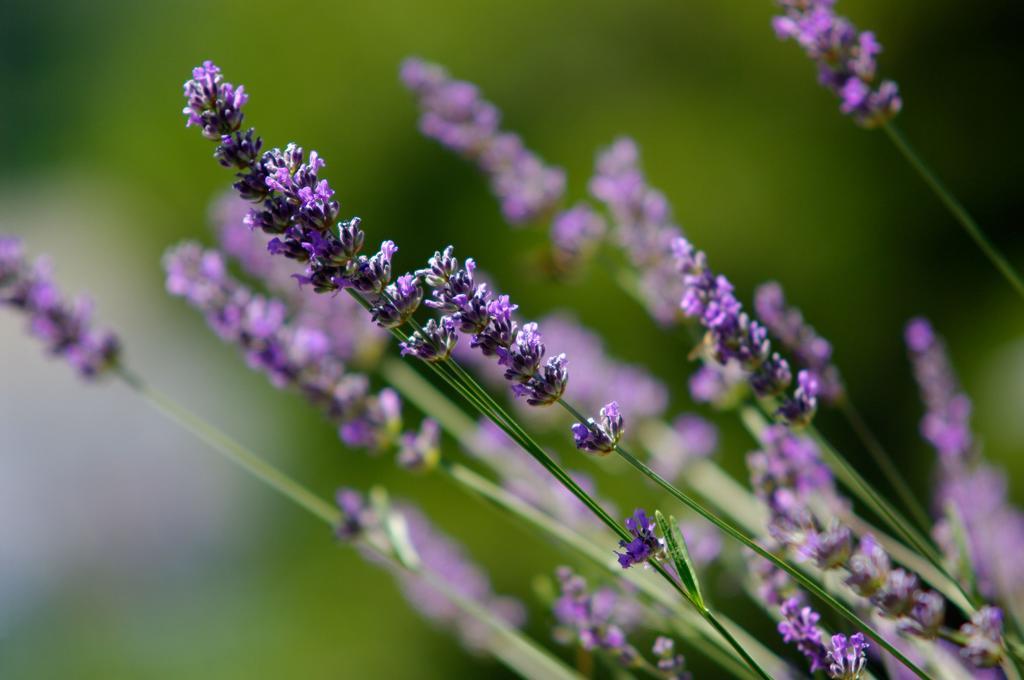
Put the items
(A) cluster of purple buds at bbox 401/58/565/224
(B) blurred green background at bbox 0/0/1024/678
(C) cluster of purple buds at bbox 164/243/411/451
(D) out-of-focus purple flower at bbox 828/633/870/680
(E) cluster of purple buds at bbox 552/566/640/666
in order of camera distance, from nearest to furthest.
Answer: (D) out-of-focus purple flower at bbox 828/633/870/680 → (E) cluster of purple buds at bbox 552/566/640/666 → (C) cluster of purple buds at bbox 164/243/411/451 → (A) cluster of purple buds at bbox 401/58/565/224 → (B) blurred green background at bbox 0/0/1024/678

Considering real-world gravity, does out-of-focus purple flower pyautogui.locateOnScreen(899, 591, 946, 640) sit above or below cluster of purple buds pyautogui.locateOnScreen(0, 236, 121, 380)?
above

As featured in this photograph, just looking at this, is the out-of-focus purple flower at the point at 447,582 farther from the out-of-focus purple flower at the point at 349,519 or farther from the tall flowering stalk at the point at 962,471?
the tall flowering stalk at the point at 962,471

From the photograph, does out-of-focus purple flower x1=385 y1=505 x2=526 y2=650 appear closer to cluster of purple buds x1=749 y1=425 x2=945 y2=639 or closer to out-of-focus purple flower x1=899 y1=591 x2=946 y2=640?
cluster of purple buds x1=749 y1=425 x2=945 y2=639

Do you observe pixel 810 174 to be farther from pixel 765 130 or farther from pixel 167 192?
pixel 167 192

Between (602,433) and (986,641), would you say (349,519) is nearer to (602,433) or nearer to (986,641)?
(602,433)

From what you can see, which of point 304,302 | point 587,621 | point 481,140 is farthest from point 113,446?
point 587,621

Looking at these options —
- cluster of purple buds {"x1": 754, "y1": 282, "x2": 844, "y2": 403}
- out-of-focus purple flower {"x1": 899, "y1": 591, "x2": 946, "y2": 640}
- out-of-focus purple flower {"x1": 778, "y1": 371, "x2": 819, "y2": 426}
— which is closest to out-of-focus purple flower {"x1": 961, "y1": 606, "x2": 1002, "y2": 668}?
out-of-focus purple flower {"x1": 899, "y1": 591, "x2": 946, "y2": 640}

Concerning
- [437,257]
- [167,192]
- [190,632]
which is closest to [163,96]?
[167,192]
